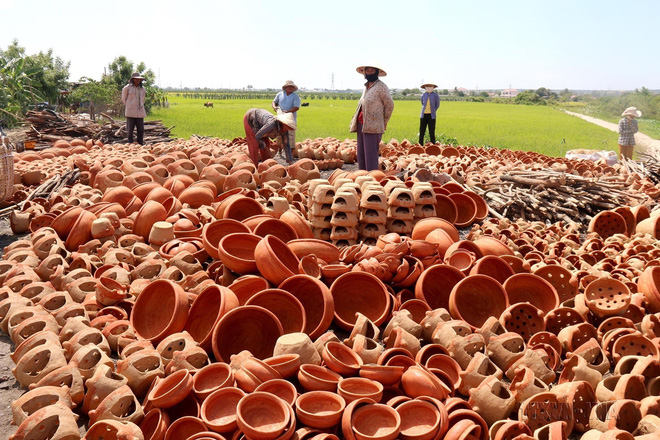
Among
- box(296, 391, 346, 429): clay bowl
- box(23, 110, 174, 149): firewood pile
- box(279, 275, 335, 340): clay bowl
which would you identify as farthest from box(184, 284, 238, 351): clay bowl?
box(23, 110, 174, 149): firewood pile

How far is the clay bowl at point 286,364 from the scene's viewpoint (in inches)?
100

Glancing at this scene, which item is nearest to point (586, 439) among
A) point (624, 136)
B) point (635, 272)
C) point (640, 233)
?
point (635, 272)

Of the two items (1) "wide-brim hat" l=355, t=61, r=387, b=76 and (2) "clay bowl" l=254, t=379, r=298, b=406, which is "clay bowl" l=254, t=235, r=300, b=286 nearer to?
(2) "clay bowl" l=254, t=379, r=298, b=406

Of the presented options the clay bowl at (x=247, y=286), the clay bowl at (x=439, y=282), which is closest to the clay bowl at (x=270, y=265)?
the clay bowl at (x=247, y=286)

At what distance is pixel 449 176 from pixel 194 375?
464cm

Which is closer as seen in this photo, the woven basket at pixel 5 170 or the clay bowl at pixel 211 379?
the clay bowl at pixel 211 379

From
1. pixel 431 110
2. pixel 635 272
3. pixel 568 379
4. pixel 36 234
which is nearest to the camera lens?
pixel 568 379

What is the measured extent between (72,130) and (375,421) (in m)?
14.7

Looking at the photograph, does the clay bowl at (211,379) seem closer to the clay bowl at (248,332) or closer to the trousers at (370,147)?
the clay bowl at (248,332)

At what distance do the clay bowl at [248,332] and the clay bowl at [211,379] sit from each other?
355mm

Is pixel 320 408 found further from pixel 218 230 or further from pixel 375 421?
pixel 218 230

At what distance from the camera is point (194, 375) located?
2.58 m

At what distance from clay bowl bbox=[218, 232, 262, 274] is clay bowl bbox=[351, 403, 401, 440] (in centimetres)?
156

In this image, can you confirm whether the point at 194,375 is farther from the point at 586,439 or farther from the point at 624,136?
the point at 624,136
